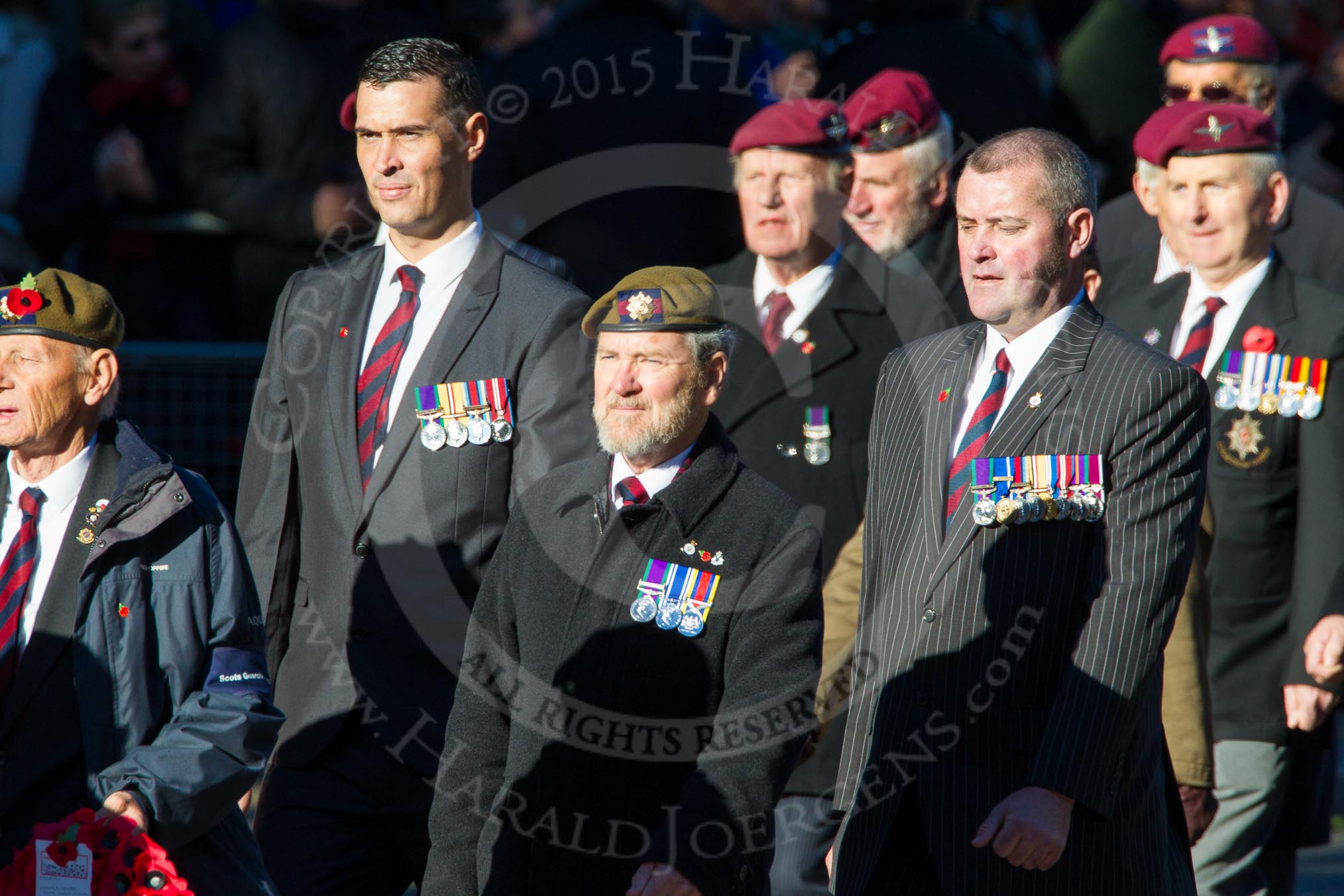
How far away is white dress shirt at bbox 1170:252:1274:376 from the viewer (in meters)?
6.17

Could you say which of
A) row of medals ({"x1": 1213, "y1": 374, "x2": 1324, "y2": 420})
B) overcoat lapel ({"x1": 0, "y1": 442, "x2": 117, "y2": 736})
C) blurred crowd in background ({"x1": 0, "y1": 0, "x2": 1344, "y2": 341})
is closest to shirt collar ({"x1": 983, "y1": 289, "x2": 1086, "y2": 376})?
row of medals ({"x1": 1213, "y1": 374, "x2": 1324, "y2": 420})

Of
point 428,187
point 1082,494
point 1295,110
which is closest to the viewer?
point 1082,494

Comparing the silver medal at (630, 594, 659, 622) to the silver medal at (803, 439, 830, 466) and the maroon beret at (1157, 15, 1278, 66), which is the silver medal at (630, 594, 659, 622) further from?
the maroon beret at (1157, 15, 1278, 66)

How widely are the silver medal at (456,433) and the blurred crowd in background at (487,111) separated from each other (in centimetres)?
214

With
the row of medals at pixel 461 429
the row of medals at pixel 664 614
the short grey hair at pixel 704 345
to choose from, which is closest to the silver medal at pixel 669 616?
the row of medals at pixel 664 614

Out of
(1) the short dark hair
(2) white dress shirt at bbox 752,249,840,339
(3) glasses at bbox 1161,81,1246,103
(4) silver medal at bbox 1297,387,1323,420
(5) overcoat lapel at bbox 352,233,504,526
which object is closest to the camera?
(5) overcoat lapel at bbox 352,233,504,526

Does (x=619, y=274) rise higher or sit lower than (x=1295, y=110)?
lower

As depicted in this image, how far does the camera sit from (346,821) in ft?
17.1

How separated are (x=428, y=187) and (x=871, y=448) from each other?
54.2 inches

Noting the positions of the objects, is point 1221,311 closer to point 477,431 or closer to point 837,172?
point 837,172

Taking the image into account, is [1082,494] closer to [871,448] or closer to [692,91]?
[871,448]

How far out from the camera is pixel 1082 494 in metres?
4.39

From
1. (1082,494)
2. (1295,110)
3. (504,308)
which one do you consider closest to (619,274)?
(504,308)

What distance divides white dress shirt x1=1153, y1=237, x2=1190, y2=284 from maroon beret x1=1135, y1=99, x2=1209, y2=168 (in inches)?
12.9
